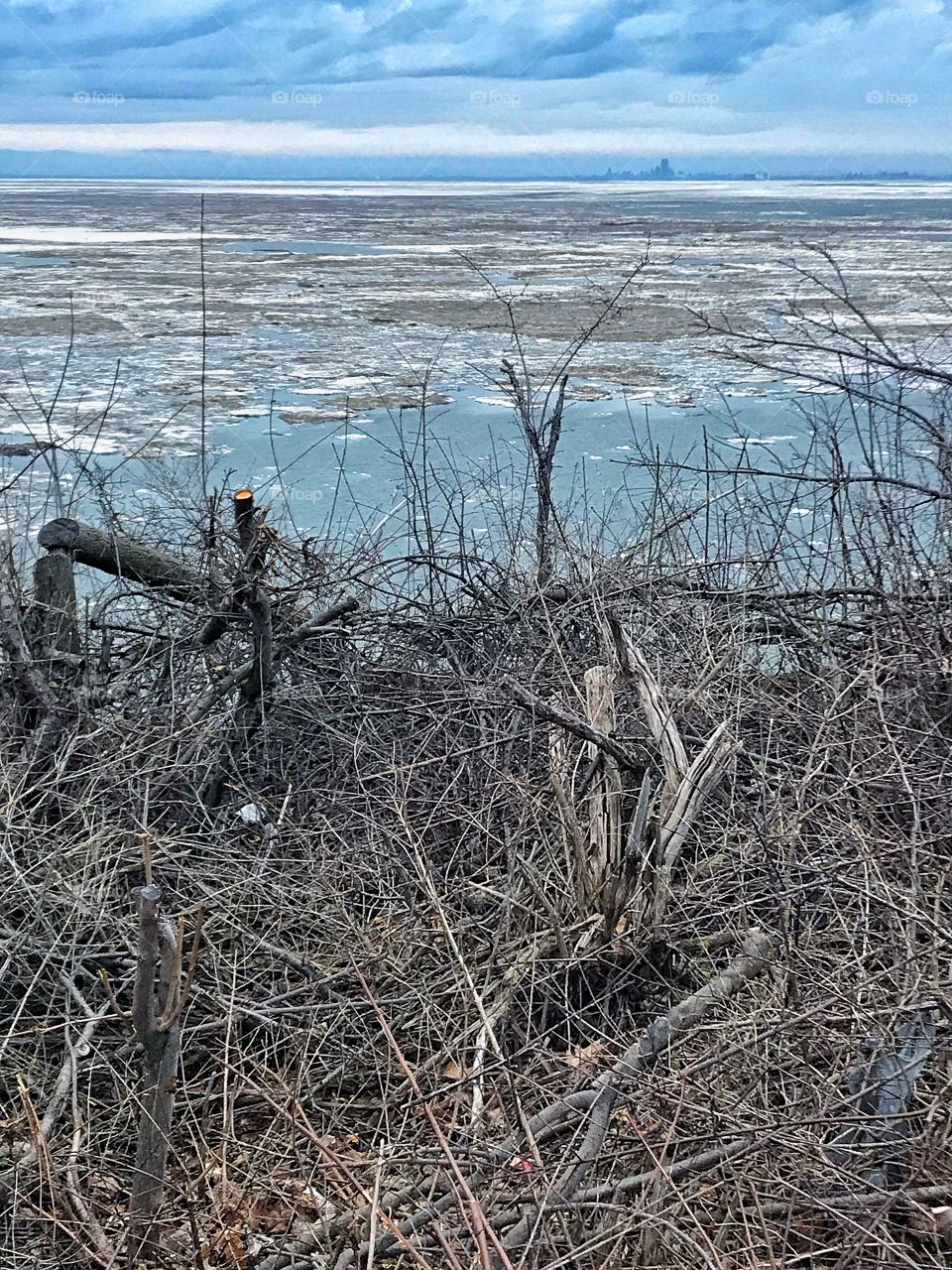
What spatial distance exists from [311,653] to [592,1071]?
241 centimetres

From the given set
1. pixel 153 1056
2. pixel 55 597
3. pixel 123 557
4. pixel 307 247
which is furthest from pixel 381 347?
pixel 307 247

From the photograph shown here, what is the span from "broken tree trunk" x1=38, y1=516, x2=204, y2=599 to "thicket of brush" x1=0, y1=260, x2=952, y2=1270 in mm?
58

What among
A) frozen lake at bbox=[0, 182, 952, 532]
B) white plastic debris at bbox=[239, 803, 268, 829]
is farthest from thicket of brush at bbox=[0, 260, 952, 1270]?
frozen lake at bbox=[0, 182, 952, 532]

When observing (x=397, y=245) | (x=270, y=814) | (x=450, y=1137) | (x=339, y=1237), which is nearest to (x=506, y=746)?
(x=270, y=814)

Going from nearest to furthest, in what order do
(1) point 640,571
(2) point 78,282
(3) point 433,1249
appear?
(3) point 433,1249, (1) point 640,571, (2) point 78,282

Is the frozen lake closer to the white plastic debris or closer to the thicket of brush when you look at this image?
the thicket of brush

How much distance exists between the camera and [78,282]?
24.7m

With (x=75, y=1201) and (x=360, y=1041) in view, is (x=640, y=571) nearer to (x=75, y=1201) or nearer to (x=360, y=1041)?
(x=360, y=1041)

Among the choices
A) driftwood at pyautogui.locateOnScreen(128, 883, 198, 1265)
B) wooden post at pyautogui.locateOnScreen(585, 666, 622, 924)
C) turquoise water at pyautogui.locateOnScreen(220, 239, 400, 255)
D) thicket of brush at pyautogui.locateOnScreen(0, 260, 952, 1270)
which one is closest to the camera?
driftwood at pyautogui.locateOnScreen(128, 883, 198, 1265)

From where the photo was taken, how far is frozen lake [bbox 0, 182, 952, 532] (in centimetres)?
985

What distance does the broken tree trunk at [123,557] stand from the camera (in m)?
4.62
